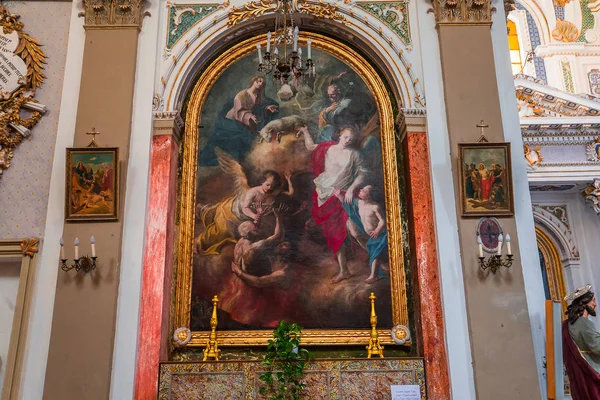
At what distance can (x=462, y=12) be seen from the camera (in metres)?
8.48

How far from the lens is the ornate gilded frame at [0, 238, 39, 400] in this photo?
7117 mm

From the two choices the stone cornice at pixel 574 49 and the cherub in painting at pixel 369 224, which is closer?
the cherub in painting at pixel 369 224

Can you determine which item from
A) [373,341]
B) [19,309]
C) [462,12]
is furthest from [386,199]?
[19,309]

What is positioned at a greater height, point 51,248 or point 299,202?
point 299,202

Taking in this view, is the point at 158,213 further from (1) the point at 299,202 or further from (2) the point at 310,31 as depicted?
(2) the point at 310,31

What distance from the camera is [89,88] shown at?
8.14m

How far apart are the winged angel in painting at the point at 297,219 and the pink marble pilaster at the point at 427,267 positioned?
44 centimetres

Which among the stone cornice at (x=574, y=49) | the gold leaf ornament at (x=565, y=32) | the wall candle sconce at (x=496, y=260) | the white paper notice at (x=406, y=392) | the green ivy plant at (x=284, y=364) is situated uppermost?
the gold leaf ornament at (x=565, y=32)

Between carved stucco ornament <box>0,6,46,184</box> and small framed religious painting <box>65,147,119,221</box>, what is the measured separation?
3.08ft

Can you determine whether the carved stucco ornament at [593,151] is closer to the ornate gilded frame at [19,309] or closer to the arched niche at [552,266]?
the arched niche at [552,266]

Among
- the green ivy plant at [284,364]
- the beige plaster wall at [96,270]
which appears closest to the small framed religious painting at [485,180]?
the green ivy plant at [284,364]

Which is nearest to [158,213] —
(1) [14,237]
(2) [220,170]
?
(2) [220,170]

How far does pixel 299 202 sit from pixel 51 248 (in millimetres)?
3007

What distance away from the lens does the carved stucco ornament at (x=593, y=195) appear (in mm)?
13594
